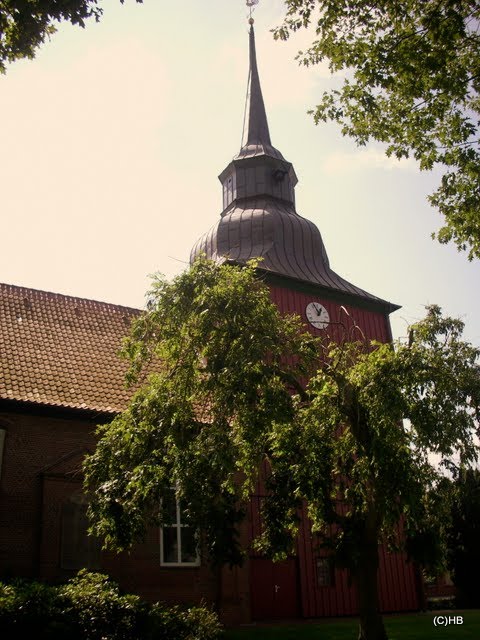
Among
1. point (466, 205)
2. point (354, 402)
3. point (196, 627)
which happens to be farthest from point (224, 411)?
point (466, 205)

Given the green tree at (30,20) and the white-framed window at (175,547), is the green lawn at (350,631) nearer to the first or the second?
the white-framed window at (175,547)

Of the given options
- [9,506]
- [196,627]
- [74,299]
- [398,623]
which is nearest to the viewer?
[196,627]

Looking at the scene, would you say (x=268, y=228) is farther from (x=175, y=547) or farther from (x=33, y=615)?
(x=33, y=615)

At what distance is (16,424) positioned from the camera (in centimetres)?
1473

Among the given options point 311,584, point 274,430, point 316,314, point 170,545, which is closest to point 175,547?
point 170,545

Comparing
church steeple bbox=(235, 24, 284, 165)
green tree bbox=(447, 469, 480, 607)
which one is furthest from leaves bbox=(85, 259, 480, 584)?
church steeple bbox=(235, 24, 284, 165)

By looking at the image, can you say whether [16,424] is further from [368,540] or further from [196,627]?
[368,540]

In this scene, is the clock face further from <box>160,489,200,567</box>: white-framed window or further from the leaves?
the leaves

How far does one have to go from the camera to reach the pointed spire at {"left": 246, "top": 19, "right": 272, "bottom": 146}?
2811 cm

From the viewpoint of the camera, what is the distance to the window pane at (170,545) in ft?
51.1

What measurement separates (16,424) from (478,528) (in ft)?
58.3

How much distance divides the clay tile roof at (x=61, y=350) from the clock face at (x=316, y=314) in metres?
5.72

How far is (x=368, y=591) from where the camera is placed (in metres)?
10.3

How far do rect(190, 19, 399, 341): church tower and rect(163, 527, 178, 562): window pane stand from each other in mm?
8124
